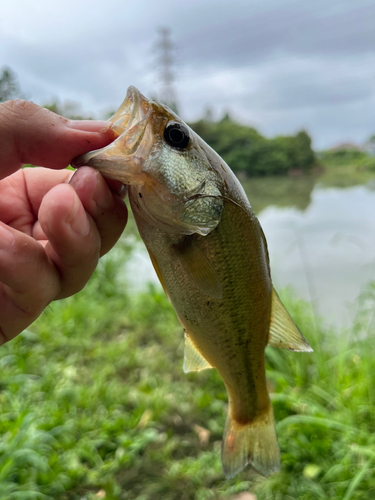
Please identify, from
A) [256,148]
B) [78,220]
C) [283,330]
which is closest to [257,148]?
[256,148]

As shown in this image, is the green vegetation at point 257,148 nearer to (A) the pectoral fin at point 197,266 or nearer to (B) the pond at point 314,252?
(B) the pond at point 314,252

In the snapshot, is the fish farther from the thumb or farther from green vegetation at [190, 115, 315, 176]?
green vegetation at [190, 115, 315, 176]

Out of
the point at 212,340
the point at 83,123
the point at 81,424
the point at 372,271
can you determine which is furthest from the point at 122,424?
the point at 372,271

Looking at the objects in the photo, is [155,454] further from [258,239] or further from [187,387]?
[258,239]

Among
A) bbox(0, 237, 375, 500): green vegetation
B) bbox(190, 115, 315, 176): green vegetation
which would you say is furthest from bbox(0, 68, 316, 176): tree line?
bbox(0, 237, 375, 500): green vegetation

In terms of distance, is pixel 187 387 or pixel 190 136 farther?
pixel 187 387

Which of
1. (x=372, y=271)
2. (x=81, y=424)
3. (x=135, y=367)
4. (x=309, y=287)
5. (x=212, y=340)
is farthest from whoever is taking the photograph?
(x=309, y=287)
